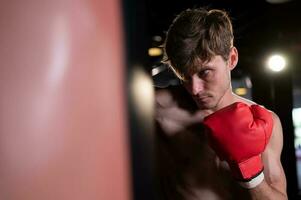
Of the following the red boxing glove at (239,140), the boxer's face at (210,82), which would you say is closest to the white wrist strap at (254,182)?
the red boxing glove at (239,140)

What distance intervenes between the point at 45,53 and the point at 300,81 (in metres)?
4.63

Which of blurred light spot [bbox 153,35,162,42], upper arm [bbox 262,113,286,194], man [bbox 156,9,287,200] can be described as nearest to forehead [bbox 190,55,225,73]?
man [bbox 156,9,287,200]

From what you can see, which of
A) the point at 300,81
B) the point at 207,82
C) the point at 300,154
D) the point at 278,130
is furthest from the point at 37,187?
the point at 300,154

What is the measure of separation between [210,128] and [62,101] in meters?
0.62

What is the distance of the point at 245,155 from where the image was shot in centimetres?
91

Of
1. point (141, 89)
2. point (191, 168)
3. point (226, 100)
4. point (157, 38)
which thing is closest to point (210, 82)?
point (226, 100)

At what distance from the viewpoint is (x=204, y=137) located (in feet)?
3.86

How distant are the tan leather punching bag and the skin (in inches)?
28.5

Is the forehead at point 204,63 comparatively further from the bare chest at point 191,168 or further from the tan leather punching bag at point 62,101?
the tan leather punching bag at point 62,101

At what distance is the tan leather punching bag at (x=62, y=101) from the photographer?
344 mm

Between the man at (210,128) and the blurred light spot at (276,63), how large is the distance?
1005 mm

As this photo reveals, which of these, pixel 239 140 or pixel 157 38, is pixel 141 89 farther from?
pixel 157 38

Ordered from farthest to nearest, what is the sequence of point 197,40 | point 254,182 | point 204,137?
point 204,137, point 197,40, point 254,182

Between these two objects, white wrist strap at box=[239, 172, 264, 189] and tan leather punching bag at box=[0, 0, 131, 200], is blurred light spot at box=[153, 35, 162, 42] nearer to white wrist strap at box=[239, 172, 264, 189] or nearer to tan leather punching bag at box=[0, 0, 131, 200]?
white wrist strap at box=[239, 172, 264, 189]
